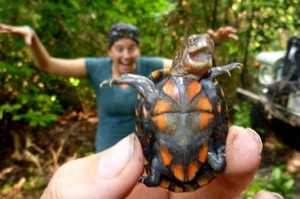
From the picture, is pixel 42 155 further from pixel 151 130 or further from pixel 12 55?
pixel 151 130

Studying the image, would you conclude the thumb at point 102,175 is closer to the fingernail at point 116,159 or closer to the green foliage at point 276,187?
the fingernail at point 116,159

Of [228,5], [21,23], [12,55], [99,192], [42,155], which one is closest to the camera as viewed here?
[99,192]

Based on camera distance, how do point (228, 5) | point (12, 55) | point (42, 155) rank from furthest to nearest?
point (228, 5)
point (42, 155)
point (12, 55)

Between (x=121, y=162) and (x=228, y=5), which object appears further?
(x=228, y=5)

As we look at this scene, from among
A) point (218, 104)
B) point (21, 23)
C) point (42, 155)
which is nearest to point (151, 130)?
point (218, 104)

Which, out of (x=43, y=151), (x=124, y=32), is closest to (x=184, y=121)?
(x=124, y=32)

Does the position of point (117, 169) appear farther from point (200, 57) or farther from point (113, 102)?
point (113, 102)

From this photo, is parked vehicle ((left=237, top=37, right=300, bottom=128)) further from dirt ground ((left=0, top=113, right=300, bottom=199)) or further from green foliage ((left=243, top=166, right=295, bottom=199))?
green foliage ((left=243, top=166, right=295, bottom=199))
